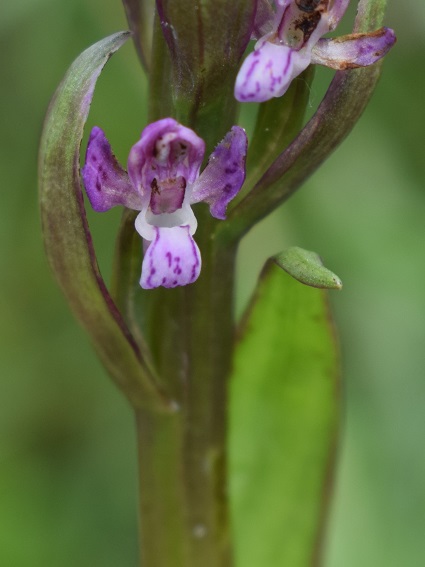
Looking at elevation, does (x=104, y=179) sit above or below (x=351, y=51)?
below

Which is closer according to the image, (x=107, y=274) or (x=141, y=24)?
(x=141, y=24)

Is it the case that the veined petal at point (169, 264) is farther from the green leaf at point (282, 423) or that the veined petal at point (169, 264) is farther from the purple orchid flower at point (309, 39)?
→ the green leaf at point (282, 423)

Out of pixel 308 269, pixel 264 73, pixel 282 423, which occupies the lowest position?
pixel 282 423

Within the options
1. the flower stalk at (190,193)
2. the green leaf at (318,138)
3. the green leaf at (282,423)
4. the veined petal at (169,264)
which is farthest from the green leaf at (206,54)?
the green leaf at (282,423)

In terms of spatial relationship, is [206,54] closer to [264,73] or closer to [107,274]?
[264,73]

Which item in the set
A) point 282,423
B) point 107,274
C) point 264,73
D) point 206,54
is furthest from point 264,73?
point 107,274

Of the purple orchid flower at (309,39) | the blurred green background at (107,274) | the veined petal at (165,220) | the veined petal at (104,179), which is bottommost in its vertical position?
the blurred green background at (107,274)

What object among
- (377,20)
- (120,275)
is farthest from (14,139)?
(377,20)
